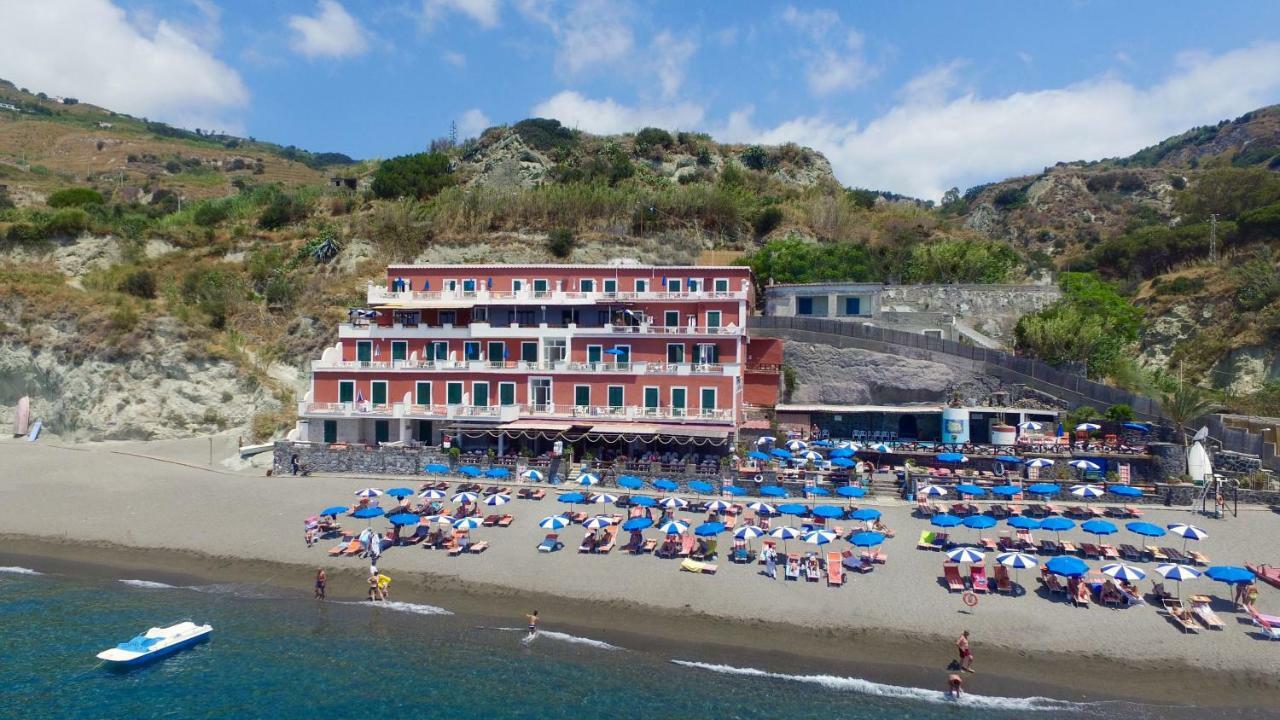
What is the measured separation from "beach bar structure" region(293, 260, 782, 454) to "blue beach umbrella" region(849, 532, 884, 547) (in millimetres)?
10549

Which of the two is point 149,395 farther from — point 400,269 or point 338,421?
point 400,269

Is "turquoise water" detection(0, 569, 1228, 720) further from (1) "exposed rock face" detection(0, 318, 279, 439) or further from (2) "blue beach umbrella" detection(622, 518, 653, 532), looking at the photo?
(1) "exposed rock face" detection(0, 318, 279, 439)

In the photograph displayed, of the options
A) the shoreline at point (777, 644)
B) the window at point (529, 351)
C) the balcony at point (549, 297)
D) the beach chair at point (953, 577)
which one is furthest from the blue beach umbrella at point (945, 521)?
the window at point (529, 351)

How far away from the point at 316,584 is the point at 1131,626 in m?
25.7

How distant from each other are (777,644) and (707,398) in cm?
1752

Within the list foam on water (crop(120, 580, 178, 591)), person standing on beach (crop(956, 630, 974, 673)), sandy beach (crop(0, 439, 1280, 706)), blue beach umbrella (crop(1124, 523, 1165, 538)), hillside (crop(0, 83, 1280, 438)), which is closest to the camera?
person standing on beach (crop(956, 630, 974, 673))

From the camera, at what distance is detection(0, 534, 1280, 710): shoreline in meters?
19.4

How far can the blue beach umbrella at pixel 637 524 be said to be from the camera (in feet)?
90.6

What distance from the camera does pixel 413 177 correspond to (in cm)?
7369

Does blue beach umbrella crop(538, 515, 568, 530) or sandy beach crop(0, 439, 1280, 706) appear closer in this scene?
sandy beach crop(0, 439, 1280, 706)

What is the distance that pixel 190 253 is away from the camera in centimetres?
6162

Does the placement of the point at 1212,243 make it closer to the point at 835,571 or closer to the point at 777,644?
the point at 835,571

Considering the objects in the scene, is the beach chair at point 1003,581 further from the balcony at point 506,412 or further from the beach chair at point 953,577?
the balcony at point 506,412

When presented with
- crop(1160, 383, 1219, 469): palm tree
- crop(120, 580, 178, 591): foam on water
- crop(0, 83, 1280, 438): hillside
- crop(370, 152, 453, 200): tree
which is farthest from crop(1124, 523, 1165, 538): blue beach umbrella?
crop(370, 152, 453, 200): tree
